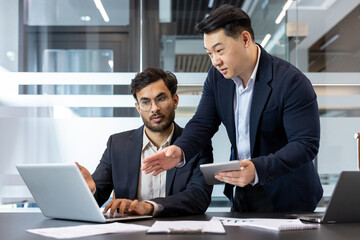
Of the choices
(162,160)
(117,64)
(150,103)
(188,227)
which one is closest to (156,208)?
(162,160)

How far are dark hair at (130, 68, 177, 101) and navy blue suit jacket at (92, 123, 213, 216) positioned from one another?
228 millimetres

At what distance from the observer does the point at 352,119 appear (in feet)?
13.1

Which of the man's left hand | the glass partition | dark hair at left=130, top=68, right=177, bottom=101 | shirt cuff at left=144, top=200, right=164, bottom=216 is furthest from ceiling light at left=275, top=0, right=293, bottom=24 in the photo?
shirt cuff at left=144, top=200, right=164, bottom=216

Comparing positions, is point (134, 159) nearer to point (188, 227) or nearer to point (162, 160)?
point (162, 160)

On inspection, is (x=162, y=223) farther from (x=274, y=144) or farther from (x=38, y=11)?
(x=38, y=11)

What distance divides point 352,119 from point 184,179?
2.17 m

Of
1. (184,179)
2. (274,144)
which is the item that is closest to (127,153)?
(184,179)

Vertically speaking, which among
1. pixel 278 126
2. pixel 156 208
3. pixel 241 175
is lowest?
pixel 156 208

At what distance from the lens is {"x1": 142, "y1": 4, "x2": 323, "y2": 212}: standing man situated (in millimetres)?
2018

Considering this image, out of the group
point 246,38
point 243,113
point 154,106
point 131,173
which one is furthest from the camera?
point 154,106

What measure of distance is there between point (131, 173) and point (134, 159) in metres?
0.07

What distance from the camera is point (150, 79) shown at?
8.27 ft

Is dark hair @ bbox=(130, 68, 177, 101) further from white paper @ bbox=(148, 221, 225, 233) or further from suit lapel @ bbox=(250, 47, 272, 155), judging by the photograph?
white paper @ bbox=(148, 221, 225, 233)

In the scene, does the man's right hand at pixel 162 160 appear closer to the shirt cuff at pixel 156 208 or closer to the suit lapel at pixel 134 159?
the shirt cuff at pixel 156 208
